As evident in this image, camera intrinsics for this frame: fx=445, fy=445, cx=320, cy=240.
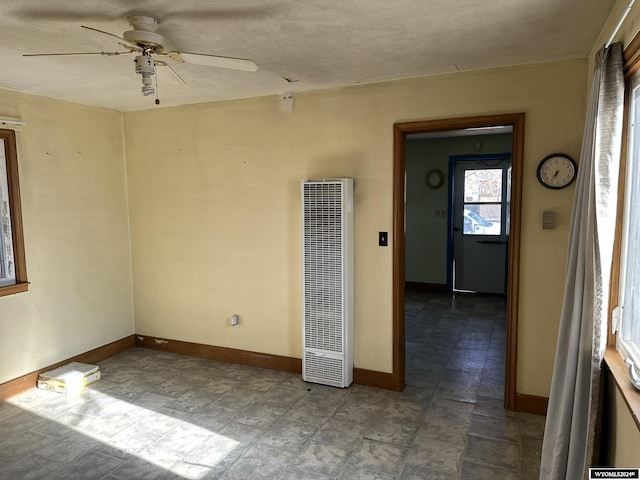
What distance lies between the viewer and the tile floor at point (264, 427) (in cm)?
252

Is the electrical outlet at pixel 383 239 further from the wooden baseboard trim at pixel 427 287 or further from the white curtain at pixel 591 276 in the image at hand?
the wooden baseboard trim at pixel 427 287

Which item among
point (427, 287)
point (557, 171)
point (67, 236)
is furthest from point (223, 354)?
point (427, 287)

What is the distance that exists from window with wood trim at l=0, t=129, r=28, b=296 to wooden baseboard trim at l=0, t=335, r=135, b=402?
71cm

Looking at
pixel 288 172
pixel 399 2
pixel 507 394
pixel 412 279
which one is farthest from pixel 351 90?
pixel 412 279

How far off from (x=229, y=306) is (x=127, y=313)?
1203 mm

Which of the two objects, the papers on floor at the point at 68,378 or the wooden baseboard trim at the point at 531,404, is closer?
the wooden baseboard trim at the point at 531,404

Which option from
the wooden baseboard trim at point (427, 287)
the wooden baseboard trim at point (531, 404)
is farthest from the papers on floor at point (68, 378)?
the wooden baseboard trim at point (427, 287)

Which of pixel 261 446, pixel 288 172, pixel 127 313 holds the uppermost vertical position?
pixel 288 172

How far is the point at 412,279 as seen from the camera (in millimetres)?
7031

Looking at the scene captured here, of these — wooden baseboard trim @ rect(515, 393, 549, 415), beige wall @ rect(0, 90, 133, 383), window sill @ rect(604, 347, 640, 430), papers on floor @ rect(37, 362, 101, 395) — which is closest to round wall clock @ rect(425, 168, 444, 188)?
wooden baseboard trim @ rect(515, 393, 549, 415)

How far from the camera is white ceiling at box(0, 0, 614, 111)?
1.99 meters

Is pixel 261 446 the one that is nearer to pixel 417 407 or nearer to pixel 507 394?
pixel 417 407

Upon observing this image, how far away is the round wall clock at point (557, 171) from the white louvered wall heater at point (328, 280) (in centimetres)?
133

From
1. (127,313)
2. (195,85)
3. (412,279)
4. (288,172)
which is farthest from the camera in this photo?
(412,279)
